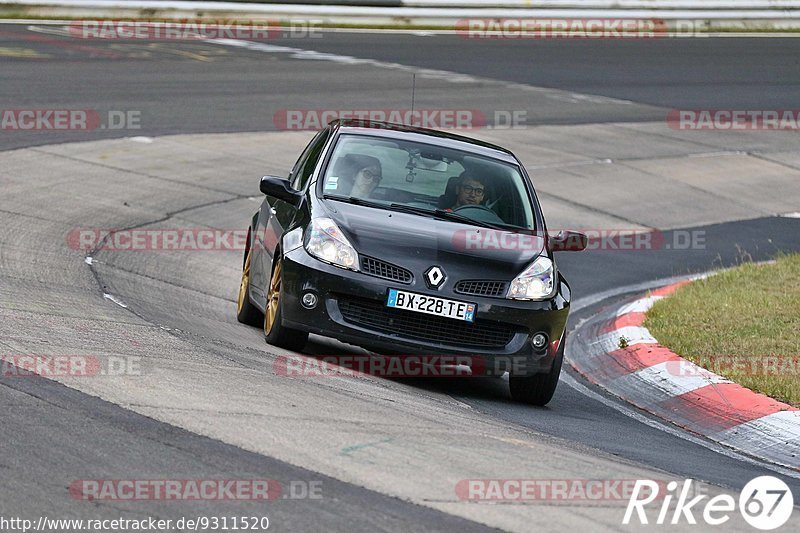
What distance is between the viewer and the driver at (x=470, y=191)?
9383mm

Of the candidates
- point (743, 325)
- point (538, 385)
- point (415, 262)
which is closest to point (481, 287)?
point (415, 262)

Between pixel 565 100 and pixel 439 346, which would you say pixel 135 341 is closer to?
pixel 439 346

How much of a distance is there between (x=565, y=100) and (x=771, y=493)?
18088mm

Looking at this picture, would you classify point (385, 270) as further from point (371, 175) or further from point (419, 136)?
point (419, 136)

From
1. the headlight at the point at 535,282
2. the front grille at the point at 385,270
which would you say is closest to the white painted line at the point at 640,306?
the headlight at the point at 535,282

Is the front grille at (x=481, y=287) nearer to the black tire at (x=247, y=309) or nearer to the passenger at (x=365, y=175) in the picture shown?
the passenger at (x=365, y=175)

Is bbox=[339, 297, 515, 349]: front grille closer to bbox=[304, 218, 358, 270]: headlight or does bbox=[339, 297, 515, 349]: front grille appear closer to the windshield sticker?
bbox=[304, 218, 358, 270]: headlight

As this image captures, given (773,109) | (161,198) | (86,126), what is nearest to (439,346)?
(161,198)

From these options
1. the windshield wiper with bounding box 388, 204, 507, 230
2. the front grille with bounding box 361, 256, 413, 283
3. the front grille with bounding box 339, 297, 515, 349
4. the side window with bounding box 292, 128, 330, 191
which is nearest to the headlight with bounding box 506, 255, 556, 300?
the front grille with bounding box 339, 297, 515, 349

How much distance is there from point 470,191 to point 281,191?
4.20 ft

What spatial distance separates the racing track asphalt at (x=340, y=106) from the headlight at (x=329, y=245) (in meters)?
0.89

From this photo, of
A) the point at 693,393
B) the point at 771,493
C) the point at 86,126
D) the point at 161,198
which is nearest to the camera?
the point at 771,493

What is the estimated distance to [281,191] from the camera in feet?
30.5

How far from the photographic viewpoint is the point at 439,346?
329 inches
